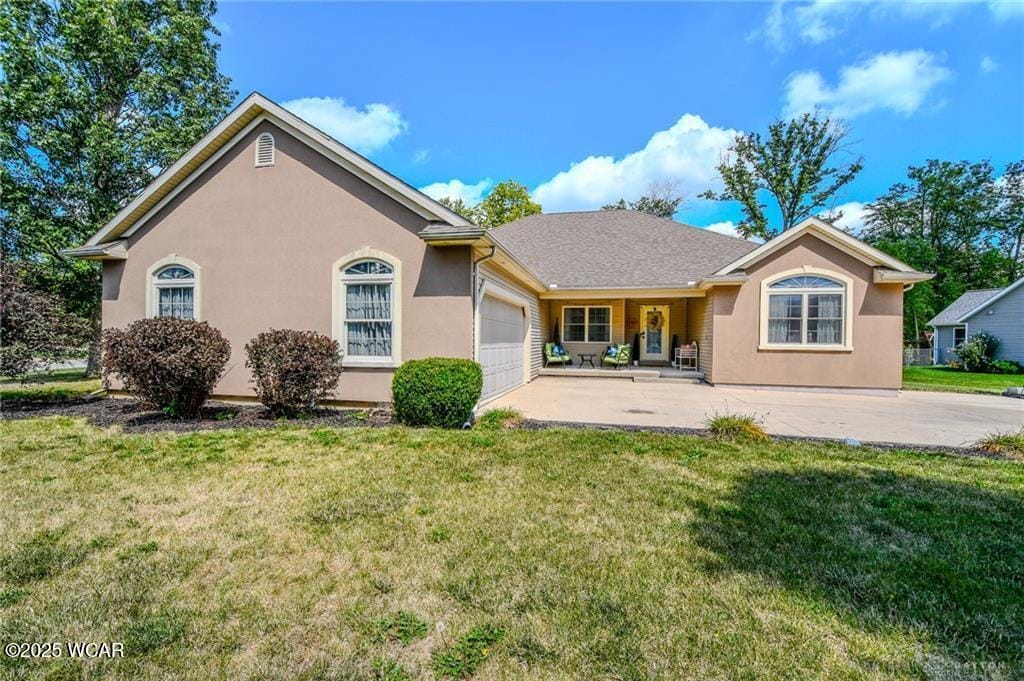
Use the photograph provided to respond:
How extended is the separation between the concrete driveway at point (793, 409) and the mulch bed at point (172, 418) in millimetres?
3031

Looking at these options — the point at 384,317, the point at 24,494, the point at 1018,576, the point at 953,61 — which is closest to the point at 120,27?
the point at 384,317

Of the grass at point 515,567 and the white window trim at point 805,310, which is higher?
the white window trim at point 805,310

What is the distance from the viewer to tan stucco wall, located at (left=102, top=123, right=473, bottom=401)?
835 cm

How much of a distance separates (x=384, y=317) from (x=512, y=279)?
3.90 meters

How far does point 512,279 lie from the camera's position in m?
11.3

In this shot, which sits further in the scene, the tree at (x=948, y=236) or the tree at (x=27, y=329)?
the tree at (x=948, y=236)

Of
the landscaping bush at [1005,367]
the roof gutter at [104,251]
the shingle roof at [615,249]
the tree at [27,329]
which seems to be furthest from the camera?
the landscaping bush at [1005,367]

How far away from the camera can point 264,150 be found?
29.9ft

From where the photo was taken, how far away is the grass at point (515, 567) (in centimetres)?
214

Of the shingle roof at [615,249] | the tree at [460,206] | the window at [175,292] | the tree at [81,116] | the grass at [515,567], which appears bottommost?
the grass at [515,567]

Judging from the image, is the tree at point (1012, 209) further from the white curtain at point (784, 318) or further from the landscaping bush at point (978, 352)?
the white curtain at point (784, 318)

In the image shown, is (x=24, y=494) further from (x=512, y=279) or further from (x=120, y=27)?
(x=120, y=27)

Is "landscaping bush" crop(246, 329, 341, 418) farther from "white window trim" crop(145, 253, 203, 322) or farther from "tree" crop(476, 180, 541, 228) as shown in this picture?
"tree" crop(476, 180, 541, 228)

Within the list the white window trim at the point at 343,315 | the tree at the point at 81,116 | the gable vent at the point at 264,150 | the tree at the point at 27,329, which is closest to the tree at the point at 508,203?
the tree at the point at 81,116
